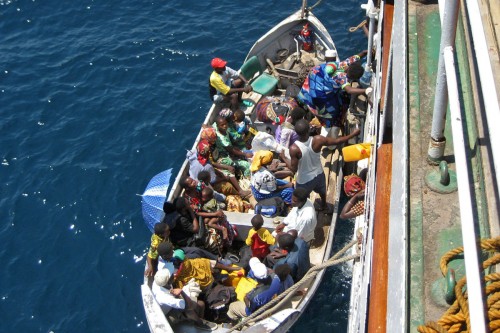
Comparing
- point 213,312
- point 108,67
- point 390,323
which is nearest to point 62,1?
point 108,67

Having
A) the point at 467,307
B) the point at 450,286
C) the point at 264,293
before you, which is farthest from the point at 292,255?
the point at 467,307

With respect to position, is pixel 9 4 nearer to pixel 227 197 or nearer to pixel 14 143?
pixel 14 143

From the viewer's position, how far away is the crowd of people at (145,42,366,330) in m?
10.1

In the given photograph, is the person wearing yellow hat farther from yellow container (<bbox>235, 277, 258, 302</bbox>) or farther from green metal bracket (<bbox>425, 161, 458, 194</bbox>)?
green metal bracket (<bbox>425, 161, 458, 194</bbox>)

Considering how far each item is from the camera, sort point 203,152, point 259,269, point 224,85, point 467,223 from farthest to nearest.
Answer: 1. point 224,85
2. point 203,152
3. point 259,269
4. point 467,223

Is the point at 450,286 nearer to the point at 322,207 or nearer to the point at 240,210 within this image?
the point at 322,207

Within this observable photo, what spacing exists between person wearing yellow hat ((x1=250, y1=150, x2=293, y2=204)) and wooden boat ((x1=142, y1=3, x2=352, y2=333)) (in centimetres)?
56

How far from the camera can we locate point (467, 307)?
4.55 m

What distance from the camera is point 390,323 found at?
5.02 metres

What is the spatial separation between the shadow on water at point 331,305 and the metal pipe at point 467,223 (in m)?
7.42

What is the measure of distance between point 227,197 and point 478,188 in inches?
287

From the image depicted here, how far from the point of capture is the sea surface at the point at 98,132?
12438mm

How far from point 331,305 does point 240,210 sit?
8.53 feet

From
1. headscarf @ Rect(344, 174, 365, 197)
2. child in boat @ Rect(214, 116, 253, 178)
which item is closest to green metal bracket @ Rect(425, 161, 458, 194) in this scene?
headscarf @ Rect(344, 174, 365, 197)
